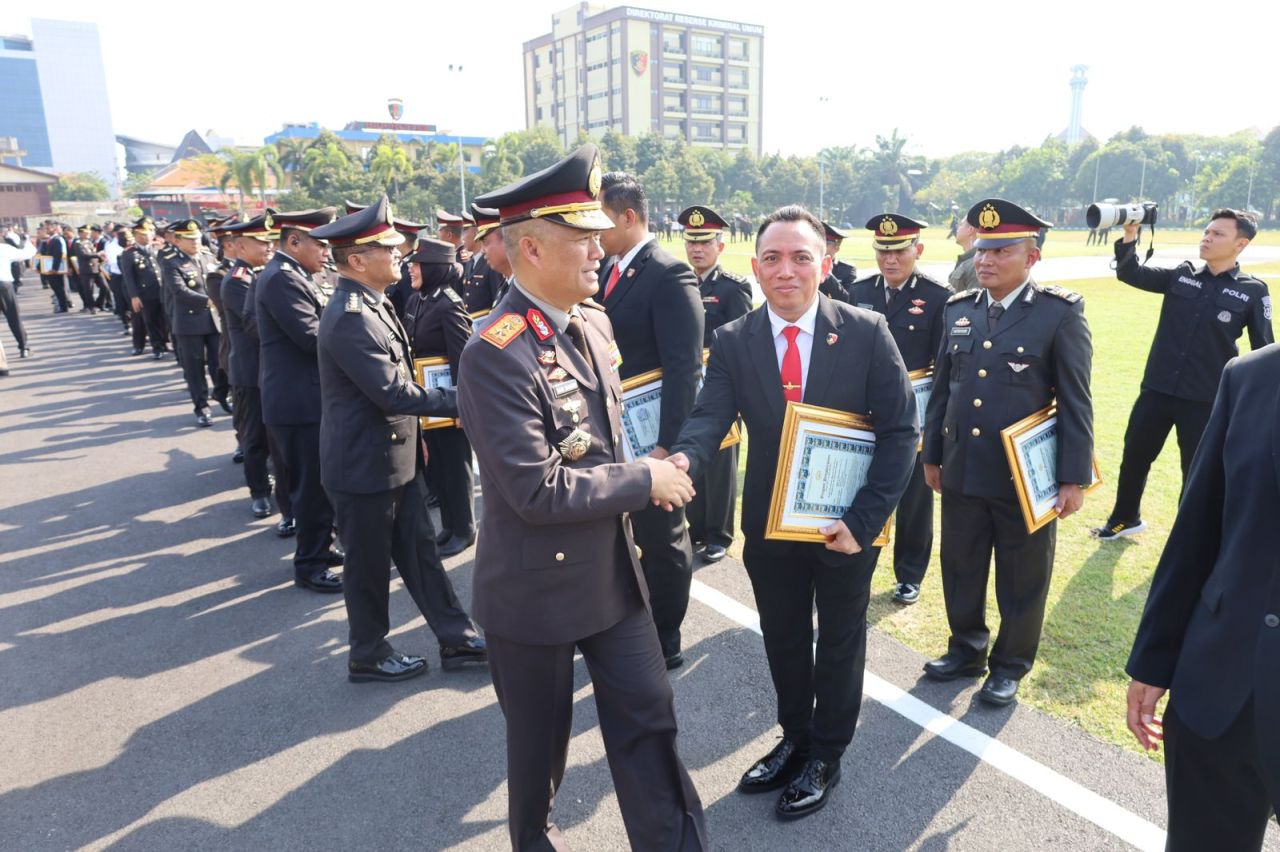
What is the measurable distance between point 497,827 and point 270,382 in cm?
322

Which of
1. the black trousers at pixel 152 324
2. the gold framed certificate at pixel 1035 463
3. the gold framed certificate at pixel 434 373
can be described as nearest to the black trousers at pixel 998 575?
the gold framed certificate at pixel 1035 463

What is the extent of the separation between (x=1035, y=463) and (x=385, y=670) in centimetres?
321

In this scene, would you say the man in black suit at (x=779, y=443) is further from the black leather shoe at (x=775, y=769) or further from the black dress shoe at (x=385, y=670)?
the black dress shoe at (x=385, y=670)

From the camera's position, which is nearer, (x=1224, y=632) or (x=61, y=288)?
(x=1224, y=632)

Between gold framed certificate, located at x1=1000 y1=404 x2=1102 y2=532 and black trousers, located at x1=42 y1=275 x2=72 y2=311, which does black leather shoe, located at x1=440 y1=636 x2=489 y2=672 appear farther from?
black trousers, located at x1=42 y1=275 x2=72 y2=311

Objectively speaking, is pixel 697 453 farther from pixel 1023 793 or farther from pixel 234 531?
pixel 234 531

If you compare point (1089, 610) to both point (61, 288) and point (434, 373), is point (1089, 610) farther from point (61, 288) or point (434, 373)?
point (61, 288)

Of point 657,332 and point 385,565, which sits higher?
point 657,332

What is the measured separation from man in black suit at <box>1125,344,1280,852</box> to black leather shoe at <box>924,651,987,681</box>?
187 centimetres

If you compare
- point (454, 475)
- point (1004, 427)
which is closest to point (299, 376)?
point (454, 475)

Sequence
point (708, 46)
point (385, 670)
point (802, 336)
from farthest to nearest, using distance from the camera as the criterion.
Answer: point (708, 46) < point (385, 670) < point (802, 336)

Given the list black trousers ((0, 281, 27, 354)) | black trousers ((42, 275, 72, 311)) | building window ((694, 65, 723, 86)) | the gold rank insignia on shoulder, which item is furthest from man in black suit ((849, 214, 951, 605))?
building window ((694, 65, 723, 86))

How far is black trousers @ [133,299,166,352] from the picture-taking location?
532 inches

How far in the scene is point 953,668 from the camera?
12.6 feet
